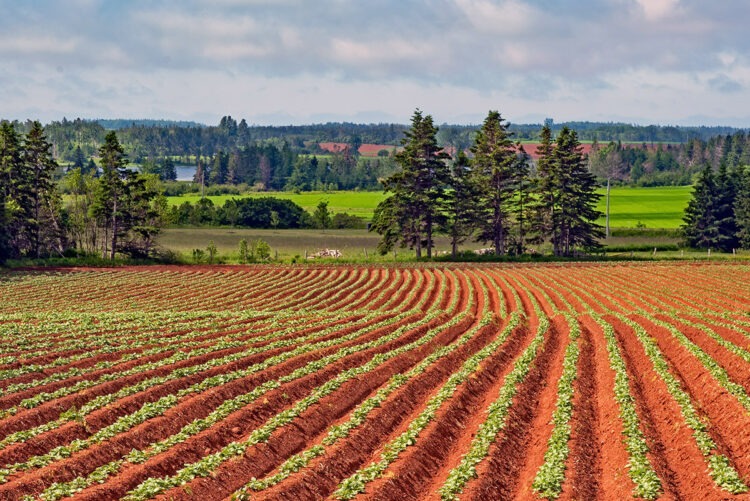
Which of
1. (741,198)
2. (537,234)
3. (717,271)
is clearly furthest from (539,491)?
(741,198)

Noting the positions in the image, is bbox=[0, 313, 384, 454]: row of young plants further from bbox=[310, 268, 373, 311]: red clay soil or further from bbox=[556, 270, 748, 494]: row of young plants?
bbox=[556, 270, 748, 494]: row of young plants

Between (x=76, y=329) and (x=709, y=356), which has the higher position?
(x=709, y=356)

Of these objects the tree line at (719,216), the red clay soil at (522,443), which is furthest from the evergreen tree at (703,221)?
the red clay soil at (522,443)

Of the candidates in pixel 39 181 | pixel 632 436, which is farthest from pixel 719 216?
pixel 632 436

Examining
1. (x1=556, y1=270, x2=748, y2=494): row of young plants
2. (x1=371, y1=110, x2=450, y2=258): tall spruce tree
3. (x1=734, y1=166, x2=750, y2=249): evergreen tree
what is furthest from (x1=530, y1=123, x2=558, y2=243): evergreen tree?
(x1=556, y1=270, x2=748, y2=494): row of young plants

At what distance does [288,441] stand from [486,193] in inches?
2623

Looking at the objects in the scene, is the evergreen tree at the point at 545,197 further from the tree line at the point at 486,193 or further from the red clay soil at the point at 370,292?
the red clay soil at the point at 370,292

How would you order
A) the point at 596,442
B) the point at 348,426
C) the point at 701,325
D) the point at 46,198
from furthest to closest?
the point at 46,198 < the point at 701,325 < the point at 348,426 < the point at 596,442

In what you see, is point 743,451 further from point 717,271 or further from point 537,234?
point 537,234

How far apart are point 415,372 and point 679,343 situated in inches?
367

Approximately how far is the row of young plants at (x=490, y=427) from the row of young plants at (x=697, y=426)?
3625 mm

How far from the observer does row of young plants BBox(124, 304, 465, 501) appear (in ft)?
41.9

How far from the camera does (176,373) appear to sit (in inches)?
842

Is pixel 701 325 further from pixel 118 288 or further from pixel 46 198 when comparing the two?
pixel 46 198
